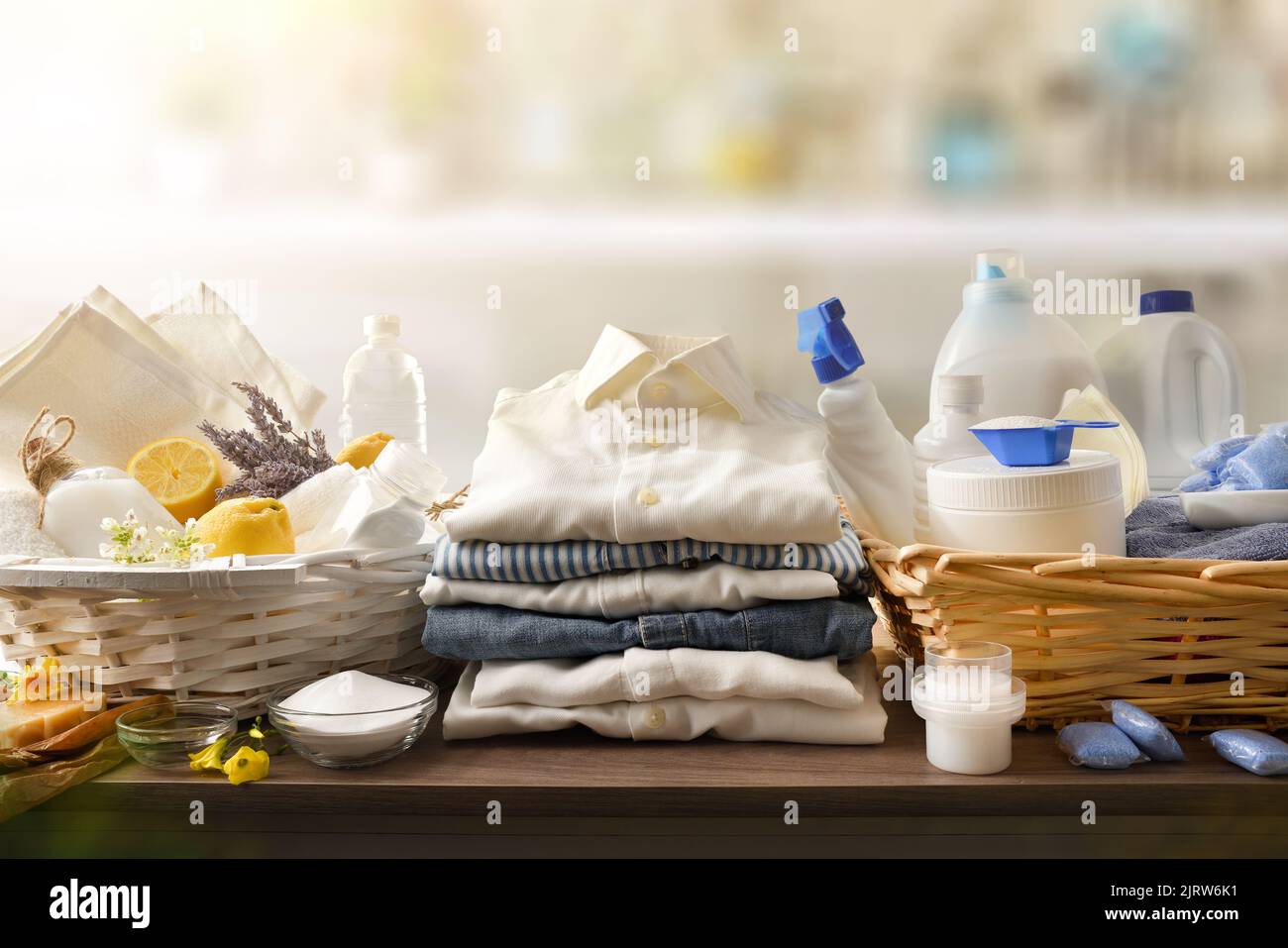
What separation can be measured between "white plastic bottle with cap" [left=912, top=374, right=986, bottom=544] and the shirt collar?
0.14 m

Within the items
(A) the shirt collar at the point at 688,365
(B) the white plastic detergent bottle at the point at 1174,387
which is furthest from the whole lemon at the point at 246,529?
(B) the white plastic detergent bottle at the point at 1174,387

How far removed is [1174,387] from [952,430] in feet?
1.05

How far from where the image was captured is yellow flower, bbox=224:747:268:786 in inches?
23.8

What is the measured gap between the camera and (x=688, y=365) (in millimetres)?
763

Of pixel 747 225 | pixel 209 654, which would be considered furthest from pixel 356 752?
pixel 747 225

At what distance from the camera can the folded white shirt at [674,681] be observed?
630 millimetres

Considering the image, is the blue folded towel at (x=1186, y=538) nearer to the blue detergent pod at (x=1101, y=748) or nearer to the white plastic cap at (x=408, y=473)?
the blue detergent pod at (x=1101, y=748)

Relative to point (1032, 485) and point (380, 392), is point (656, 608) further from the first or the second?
point (380, 392)

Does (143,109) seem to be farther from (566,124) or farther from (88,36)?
(566,124)

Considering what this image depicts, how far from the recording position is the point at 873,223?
3.58ft

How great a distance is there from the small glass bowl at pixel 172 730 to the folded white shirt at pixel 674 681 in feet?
0.54

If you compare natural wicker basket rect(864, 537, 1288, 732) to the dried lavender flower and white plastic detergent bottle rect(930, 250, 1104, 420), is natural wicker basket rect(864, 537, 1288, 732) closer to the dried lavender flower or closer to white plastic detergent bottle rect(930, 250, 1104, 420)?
white plastic detergent bottle rect(930, 250, 1104, 420)

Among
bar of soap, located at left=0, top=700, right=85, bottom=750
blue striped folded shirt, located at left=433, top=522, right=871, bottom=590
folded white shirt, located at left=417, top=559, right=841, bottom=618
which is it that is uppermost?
blue striped folded shirt, located at left=433, top=522, right=871, bottom=590

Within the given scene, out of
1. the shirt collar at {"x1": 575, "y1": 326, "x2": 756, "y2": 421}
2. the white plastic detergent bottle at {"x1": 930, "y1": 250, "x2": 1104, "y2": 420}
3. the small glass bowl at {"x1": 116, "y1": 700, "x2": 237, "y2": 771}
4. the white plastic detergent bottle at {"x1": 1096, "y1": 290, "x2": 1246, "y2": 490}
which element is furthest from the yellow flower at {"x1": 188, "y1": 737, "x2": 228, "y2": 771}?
the white plastic detergent bottle at {"x1": 1096, "y1": 290, "x2": 1246, "y2": 490}
